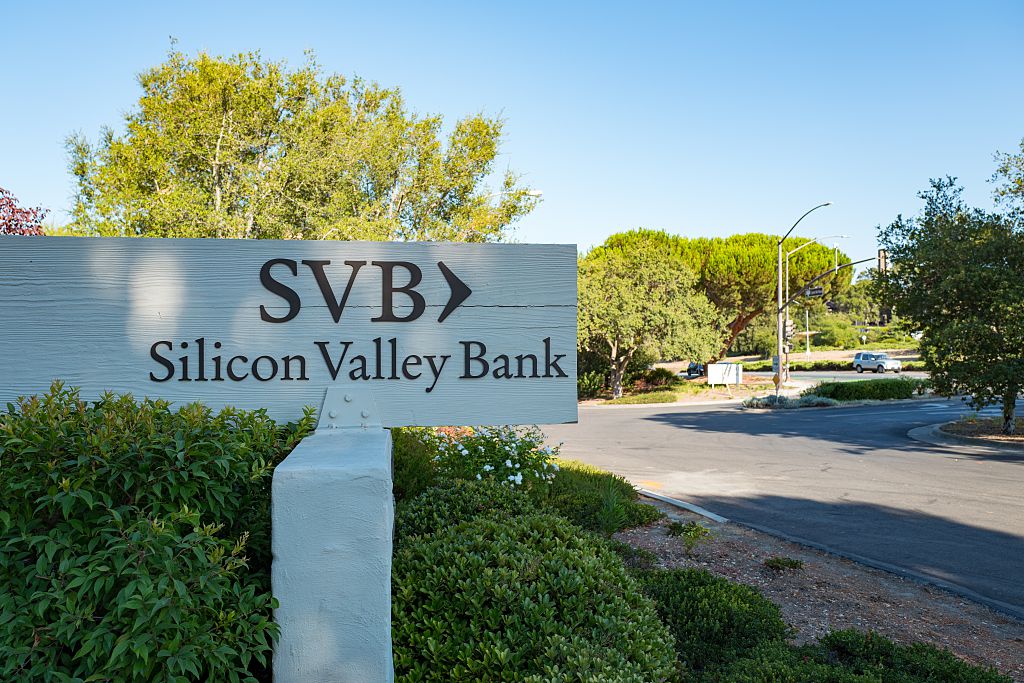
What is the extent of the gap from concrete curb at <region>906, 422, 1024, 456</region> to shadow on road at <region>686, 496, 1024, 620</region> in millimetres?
7795

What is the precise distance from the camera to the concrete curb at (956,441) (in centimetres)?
1445

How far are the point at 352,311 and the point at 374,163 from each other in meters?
18.1

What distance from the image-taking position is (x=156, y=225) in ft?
55.6

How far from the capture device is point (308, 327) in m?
2.99

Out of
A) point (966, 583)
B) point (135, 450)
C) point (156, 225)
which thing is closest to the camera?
point (135, 450)

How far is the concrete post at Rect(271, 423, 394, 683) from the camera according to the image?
7.16ft

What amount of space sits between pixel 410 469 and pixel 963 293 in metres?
14.8

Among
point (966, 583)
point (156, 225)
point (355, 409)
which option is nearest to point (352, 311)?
point (355, 409)

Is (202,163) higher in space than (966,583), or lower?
higher

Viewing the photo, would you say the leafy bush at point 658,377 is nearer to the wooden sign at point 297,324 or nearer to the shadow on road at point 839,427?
the shadow on road at point 839,427

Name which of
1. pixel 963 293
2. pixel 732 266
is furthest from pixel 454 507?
pixel 732 266

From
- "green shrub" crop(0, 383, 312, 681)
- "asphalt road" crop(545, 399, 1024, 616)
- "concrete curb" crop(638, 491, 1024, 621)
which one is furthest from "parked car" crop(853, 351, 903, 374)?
"green shrub" crop(0, 383, 312, 681)

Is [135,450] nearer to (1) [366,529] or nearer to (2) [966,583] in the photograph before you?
(1) [366,529]

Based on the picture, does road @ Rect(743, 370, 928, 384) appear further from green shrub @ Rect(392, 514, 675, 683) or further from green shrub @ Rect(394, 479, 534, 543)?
green shrub @ Rect(392, 514, 675, 683)
